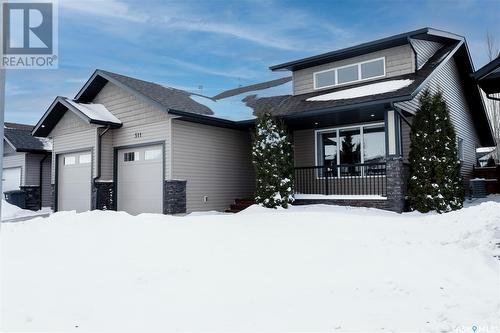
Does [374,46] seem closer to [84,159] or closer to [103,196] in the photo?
[103,196]

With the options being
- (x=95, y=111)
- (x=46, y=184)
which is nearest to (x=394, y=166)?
(x=95, y=111)

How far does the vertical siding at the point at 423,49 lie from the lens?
42.2 ft

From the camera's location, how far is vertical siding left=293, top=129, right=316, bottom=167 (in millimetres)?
14328

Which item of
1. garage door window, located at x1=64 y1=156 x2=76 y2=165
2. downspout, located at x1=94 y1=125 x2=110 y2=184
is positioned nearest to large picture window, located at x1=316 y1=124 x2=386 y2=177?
downspout, located at x1=94 y1=125 x2=110 y2=184

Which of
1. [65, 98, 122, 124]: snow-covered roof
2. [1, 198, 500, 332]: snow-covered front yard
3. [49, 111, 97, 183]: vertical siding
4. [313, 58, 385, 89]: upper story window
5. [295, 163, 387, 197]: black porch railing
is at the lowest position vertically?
[1, 198, 500, 332]: snow-covered front yard

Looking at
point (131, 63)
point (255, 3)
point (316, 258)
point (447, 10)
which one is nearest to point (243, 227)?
point (316, 258)

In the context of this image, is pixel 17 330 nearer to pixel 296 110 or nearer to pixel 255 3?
pixel 296 110

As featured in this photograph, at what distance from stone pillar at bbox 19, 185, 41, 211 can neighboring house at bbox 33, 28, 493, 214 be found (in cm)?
Result: 428

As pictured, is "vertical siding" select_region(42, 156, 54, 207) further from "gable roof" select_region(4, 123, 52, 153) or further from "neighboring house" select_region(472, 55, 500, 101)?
"neighboring house" select_region(472, 55, 500, 101)

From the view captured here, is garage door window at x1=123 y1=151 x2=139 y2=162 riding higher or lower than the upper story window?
lower

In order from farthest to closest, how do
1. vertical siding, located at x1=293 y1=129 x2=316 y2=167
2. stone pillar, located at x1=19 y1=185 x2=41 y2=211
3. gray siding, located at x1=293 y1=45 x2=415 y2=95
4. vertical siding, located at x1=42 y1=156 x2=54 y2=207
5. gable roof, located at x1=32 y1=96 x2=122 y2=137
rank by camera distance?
1. vertical siding, located at x1=42 y1=156 x2=54 y2=207
2. stone pillar, located at x1=19 y1=185 x2=41 y2=211
3. vertical siding, located at x1=293 y1=129 x2=316 y2=167
4. gable roof, located at x1=32 y1=96 x2=122 y2=137
5. gray siding, located at x1=293 y1=45 x2=415 y2=95

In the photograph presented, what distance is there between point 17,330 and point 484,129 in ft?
72.3

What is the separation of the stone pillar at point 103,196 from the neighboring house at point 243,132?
0.04 metres

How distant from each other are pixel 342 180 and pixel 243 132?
4.46 m
